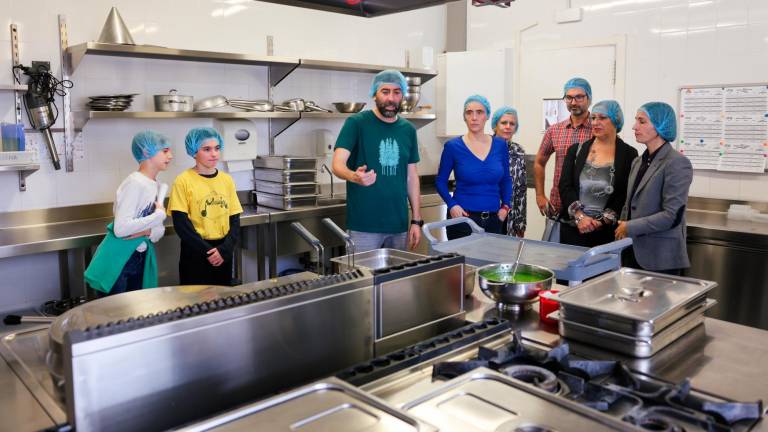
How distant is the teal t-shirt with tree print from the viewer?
3188 millimetres

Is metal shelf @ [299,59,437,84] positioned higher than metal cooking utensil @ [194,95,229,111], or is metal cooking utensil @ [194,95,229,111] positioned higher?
metal shelf @ [299,59,437,84]

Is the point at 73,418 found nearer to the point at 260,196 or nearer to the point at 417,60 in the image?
the point at 260,196

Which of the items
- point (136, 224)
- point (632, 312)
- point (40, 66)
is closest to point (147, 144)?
point (136, 224)

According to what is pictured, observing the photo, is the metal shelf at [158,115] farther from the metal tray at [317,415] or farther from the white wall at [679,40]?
the metal tray at [317,415]

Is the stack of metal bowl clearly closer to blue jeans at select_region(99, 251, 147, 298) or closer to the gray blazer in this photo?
the gray blazer

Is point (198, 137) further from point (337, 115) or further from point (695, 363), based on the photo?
point (695, 363)

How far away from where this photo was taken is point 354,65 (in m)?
4.48

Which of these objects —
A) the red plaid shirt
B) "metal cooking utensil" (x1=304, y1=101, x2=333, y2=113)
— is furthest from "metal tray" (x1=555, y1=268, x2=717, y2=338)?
"metal cooking utensil" (x1=304, y1=101, x2=333, y2=113)

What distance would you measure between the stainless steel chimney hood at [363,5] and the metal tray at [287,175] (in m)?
2.24

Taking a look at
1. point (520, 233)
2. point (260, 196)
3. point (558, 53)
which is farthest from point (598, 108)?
point (260, 196)

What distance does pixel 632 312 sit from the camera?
1.55 metres

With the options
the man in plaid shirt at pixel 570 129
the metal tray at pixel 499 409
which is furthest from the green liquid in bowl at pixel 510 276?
the man in plaid shirt at pixel 570 129

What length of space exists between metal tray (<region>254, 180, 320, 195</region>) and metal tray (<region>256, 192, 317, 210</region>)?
26mm

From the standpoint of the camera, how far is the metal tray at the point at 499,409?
104cm
